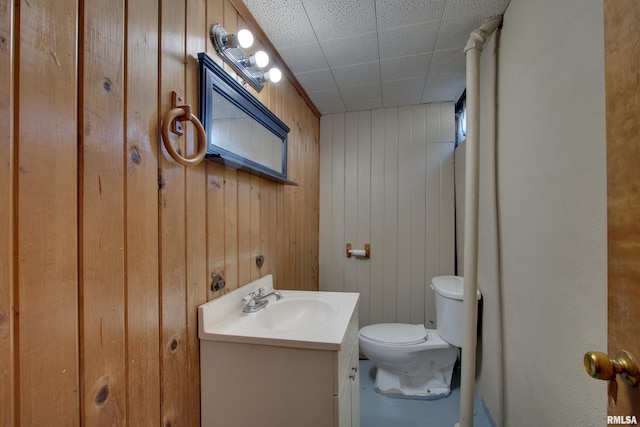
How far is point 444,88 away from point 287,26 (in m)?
1.33

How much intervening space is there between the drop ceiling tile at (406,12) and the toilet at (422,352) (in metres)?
1.59

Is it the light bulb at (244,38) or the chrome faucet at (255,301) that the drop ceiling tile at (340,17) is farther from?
the chrome faucet at (255,301)

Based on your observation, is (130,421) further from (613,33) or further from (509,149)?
(509,149)

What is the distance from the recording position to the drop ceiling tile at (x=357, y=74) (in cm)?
177

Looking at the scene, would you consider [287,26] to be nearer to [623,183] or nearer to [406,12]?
[406,12]

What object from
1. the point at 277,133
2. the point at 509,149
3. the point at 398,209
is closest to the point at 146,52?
the point at 277,133

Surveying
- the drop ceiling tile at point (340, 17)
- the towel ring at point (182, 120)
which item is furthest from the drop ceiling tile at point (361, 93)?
the towel ring at point (182, 120)

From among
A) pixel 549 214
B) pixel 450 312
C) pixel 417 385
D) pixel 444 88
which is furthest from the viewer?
pixel 444 88

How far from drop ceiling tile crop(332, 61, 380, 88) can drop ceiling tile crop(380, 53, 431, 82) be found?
2.0 inches

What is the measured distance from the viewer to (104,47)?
2.12ft

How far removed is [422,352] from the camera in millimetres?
1796

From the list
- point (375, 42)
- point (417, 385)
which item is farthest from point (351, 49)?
point (417, 385)

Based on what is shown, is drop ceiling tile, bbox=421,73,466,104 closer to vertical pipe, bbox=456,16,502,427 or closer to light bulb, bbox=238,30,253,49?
vertical pipe, bbox=456,16,502,427

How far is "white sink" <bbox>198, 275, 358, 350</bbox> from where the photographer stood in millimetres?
895
